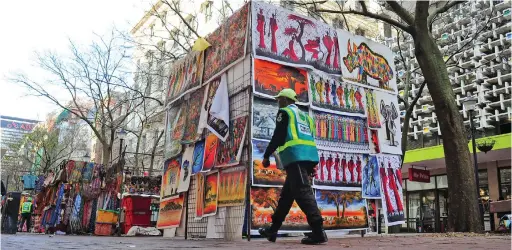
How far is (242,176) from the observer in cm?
655

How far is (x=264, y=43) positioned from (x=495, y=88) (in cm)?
1435

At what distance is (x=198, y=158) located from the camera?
26.2ft

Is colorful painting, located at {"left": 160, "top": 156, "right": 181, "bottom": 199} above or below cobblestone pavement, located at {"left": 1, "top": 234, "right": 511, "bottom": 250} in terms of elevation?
above

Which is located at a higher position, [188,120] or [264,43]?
[264,43]

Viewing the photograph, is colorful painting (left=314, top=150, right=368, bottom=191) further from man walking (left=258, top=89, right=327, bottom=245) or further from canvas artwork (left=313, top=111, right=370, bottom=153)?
man walking (left=258, top=89, right=327, bottom=245)

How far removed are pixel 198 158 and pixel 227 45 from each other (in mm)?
2109

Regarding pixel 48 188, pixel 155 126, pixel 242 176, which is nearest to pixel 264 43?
pixel 242 176

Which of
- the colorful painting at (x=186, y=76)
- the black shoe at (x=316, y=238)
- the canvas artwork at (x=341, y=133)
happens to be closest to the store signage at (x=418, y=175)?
the canvas artwork at (x=341, y=133)

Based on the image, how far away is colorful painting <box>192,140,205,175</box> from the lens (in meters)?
7.85

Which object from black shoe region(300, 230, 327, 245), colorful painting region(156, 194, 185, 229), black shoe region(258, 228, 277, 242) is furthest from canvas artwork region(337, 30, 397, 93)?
colorful painting region(156, 194, 185, 229)

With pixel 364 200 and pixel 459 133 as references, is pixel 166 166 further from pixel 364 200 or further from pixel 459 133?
pixel 459 133

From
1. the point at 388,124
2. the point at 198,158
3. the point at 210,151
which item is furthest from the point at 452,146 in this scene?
the point at 198,158

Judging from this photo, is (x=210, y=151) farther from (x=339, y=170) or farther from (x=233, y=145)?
(x=339, y=170)

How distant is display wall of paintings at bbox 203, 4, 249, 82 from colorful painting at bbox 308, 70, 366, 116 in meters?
1.32
